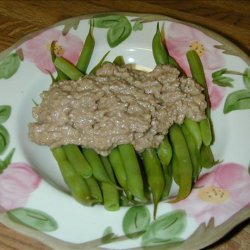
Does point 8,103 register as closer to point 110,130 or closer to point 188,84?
point 110,130

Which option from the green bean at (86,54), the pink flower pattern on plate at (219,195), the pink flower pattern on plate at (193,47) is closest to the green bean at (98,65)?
the green bean at (86,54)

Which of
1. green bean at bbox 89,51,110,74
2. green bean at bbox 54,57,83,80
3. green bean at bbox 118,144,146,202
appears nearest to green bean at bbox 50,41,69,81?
green bean at bbox 54,57,83,80

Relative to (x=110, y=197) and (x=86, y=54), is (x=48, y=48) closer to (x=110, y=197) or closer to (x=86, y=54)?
(x=86, y=54)

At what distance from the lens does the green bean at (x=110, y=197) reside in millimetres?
1762

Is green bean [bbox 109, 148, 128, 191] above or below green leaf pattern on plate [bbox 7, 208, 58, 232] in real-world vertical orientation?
above

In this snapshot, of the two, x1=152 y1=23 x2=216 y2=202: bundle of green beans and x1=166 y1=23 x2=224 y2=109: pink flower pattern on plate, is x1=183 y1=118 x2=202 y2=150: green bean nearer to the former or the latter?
x1=152 y1=23 x2=216 y2=202: bundle of green beans

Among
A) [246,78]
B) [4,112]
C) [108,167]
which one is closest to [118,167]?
[108,167]

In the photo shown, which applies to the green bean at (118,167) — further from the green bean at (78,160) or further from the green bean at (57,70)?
the green bean at (57,70)

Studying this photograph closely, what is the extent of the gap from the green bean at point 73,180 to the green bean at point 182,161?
0.30 metres

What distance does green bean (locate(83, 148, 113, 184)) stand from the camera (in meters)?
1.85

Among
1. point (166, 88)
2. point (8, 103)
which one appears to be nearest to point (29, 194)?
point (8, 103)

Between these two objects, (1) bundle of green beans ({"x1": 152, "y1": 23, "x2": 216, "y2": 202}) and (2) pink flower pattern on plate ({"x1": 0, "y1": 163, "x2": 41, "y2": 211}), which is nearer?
(2) pink flower pattern on plate ({"x1": 0, "y1": 163, "x2": 41, "y2": 211})

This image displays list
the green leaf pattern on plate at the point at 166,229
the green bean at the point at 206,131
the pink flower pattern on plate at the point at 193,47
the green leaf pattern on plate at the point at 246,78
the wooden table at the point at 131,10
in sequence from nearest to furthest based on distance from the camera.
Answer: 1. the green leaf pattern on plate at the point at 166,229
2. the green bean at the point at 206,131
3. the green leaf pattern on plate at the point at 246,78
4. the pink flower pattern on plate at the point at 193,47
5. the wooden table at the point at 131,10

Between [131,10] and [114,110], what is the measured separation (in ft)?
3.55
